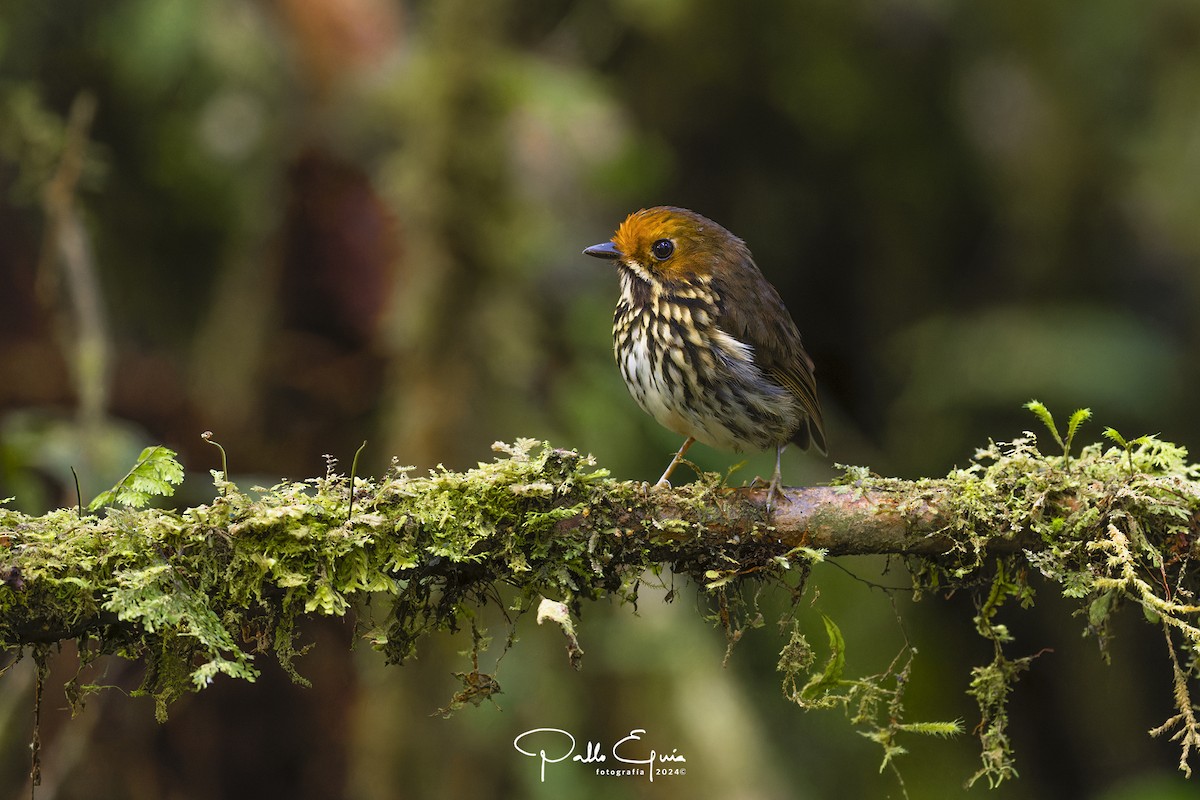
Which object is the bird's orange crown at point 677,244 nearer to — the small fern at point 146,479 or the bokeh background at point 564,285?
the bokeh background at point 564,285

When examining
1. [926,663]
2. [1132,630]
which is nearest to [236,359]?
[926,663]

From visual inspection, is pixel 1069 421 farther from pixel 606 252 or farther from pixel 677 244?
pixel 606 252

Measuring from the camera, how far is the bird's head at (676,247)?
9.98 ft

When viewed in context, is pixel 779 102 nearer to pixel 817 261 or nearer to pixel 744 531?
pixel 817 261

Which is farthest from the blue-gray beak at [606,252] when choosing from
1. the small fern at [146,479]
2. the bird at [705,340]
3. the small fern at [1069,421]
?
the small fern at [146,479]

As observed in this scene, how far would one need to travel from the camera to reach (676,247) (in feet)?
10.1

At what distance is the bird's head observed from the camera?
304 cm

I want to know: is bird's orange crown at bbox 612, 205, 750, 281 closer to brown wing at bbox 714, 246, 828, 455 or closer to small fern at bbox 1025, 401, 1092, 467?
brown wing at bbox 714, 246, 828, 455

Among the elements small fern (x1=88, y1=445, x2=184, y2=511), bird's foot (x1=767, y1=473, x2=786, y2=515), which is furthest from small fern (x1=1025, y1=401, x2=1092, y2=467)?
small fern (x1=88, y1=445, x2=184, y2=511)

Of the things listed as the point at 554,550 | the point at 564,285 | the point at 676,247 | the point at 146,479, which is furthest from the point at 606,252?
the point at 564,285
